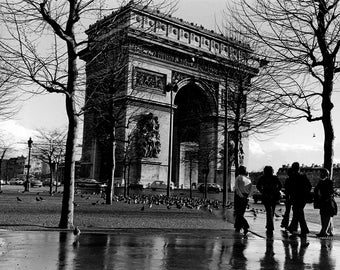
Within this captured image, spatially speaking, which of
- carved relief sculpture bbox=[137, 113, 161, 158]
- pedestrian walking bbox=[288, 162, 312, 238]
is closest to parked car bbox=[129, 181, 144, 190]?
carved relief sculpture bbox=[137, 113, 161, 158]

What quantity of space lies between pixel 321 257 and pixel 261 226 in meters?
5.76

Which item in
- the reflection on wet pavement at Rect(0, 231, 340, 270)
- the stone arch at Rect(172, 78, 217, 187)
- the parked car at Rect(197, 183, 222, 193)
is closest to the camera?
the reflection on wet pavement at Rect(0, 231, 340, 270)

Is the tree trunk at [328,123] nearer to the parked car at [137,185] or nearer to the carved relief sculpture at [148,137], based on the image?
the carved relief sculpture at [148,137]

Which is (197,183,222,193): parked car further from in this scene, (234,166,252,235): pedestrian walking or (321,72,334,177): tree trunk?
(234,166,252,235): pedestrian walking

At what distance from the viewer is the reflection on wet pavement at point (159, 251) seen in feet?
24.1

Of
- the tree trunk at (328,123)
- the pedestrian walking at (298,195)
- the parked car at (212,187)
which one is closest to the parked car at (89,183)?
the parked car at (212,187)

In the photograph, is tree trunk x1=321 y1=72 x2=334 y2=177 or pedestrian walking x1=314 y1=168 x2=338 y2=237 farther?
tree trunk x1=321 y1=72 x2=334 y2=177

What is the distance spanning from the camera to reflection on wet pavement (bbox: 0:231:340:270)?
7.35m

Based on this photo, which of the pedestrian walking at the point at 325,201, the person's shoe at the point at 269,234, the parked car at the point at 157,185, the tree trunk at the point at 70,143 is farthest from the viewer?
the parked car at the point at 157,185

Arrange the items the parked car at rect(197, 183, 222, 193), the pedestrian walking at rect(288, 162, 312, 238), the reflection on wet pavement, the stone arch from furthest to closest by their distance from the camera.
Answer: the parked car at rect(197, 183, 222, 193) < the stone arch < the pedestrian walking at rect(288, 162, 312, 238) < the reflection on wet pavement

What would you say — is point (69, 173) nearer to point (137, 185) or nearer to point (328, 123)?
point (328, 123)

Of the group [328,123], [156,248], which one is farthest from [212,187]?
[156,248]

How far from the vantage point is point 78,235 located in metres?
10.4

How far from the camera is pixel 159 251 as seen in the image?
28.2ft
